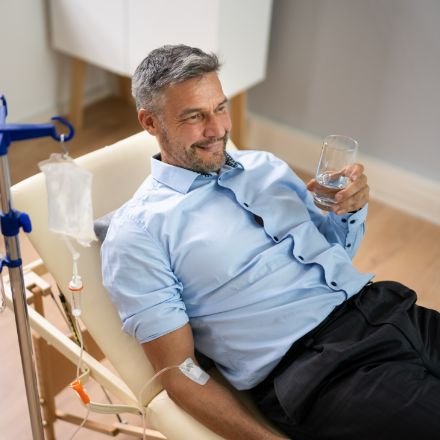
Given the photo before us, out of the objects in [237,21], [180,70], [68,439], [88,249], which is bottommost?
[68,439]

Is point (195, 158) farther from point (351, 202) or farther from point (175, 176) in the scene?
point (351, 202)

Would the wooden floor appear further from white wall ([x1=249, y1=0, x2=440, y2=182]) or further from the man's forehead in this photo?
the man's forehead

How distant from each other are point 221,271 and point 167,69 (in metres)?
0.48

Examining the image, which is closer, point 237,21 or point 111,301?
point 111,301

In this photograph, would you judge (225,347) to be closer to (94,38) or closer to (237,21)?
(237,21)

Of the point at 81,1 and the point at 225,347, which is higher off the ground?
the point at 81,1

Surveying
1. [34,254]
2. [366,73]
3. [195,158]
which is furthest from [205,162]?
[366,73]

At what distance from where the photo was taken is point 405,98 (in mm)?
2729

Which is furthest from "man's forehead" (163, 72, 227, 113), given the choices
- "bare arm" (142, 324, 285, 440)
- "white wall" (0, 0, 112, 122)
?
"white wall" (0, 0, 112, 122)

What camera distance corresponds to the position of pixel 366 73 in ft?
9.17

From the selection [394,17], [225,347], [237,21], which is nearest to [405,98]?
[394,17]

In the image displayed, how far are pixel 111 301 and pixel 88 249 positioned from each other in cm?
14

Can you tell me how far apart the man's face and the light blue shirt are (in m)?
0.04

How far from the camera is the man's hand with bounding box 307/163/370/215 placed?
61.4 inches
